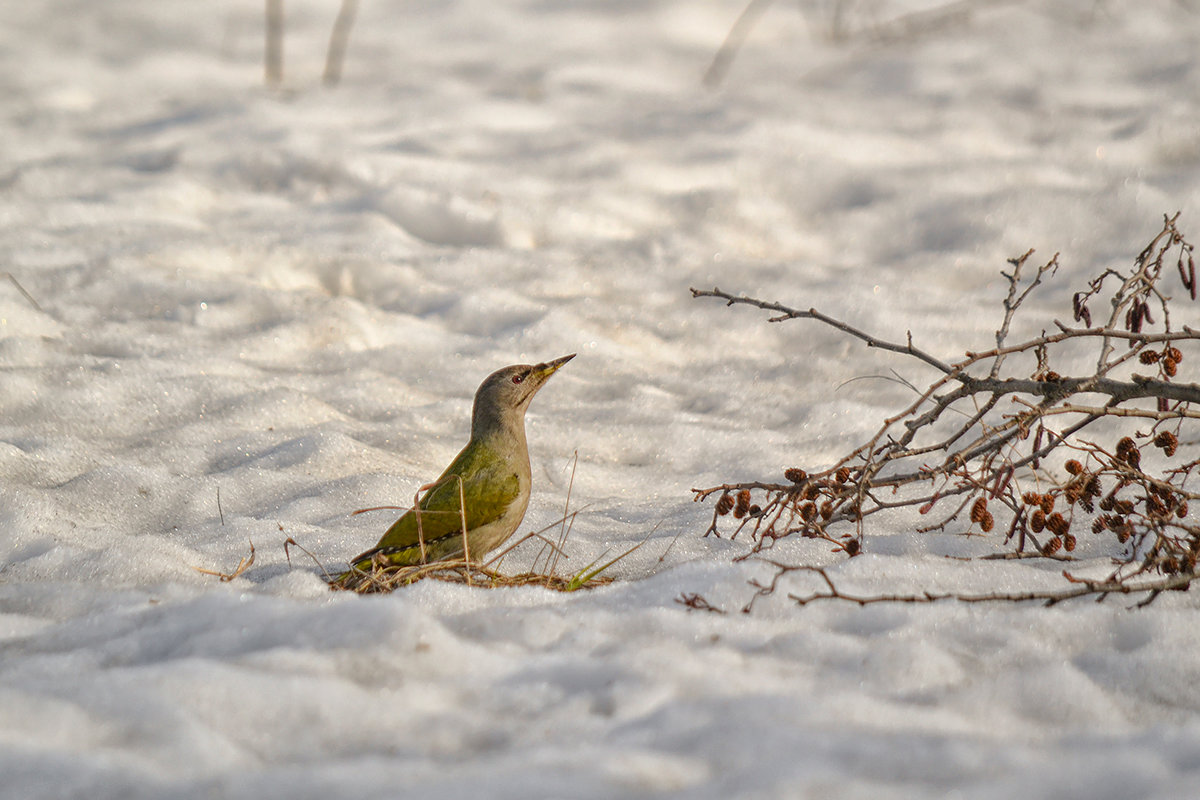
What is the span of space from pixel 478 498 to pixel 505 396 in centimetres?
50

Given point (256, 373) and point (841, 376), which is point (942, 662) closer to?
point (841, 376)

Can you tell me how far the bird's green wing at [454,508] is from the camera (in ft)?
11.6

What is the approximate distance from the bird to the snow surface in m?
0.28

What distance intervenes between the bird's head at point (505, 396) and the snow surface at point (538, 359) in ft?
1.89

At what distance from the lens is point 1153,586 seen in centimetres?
268

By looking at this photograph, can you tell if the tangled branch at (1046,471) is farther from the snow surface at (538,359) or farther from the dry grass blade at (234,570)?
the dry grass blade at (234,570)

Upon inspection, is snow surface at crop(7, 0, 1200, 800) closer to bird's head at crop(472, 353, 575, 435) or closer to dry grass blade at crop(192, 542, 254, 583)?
dry grass blade at crop(192, 542, 254, 583)

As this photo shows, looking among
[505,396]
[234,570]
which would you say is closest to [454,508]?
[505,396]

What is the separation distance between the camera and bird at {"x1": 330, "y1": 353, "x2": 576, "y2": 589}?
353cm

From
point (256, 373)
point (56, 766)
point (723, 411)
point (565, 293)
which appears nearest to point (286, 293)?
point (256, 373)

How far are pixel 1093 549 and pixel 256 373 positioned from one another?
4.24 meters

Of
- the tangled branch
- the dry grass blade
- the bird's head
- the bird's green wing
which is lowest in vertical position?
the dry grass blade

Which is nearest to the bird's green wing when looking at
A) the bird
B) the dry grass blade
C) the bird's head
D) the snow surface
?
the bird

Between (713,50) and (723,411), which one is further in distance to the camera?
(713,50)
